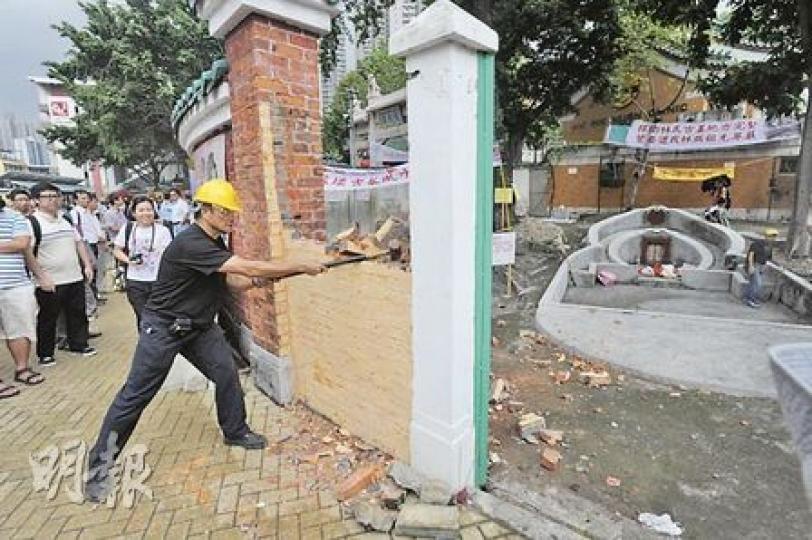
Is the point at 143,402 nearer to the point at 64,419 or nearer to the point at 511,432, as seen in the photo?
the point at 64,419

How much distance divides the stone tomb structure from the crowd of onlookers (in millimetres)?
4639

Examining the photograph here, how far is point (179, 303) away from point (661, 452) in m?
3.43

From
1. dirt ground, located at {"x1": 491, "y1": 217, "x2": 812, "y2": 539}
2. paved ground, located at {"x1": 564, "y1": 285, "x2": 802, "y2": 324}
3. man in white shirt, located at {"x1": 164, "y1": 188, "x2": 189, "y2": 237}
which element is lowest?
paved ground, located at {"x1": 564, "y1": 285, "x2": 802, "y2": 324}

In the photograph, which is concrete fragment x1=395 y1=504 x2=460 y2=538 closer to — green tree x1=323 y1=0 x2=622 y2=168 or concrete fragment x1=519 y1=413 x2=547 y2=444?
concrete fragment x1=519 y1=413 x2=547 y2=444

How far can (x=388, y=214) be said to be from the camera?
3.12 meters

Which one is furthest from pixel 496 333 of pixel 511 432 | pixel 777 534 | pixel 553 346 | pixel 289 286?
pixel 777 534

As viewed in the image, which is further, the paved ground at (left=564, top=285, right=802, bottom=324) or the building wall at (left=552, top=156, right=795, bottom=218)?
the building wall at (left=552, top=156, right=795, bottom=218)

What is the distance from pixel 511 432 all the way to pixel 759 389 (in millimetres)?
2489

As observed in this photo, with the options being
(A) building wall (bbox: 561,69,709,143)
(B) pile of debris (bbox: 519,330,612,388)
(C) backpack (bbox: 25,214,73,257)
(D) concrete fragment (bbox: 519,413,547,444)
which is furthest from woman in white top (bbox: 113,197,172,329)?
(A) building wall (bbox: 561,69,709,143)

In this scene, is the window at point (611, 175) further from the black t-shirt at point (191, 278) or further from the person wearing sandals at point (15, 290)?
the person wearing sandals at point (15, 290)

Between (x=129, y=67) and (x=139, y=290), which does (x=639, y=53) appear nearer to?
(x=139, y=290)

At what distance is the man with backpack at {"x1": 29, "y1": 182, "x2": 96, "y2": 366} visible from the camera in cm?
495

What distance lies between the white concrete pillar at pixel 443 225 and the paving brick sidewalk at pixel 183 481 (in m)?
0.51

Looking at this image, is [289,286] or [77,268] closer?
[289,286]
